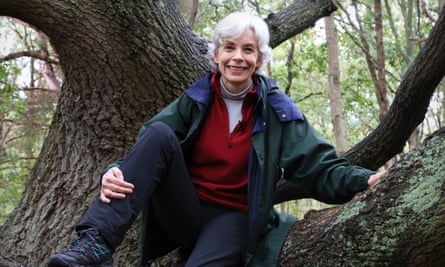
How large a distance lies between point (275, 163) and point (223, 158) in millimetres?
253

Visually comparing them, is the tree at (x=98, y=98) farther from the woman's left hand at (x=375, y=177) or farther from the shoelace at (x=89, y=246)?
the shoelace at (x=89, y=246)

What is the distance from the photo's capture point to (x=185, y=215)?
258cm

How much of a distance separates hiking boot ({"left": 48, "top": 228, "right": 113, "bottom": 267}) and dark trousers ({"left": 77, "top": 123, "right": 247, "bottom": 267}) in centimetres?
3

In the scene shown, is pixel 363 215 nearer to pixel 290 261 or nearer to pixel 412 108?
pixel 290 261

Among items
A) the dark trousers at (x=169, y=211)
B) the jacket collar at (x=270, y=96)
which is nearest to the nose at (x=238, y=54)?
the jacket collar at (x=270, y=96)

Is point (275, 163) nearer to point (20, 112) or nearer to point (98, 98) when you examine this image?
point (98, 98)

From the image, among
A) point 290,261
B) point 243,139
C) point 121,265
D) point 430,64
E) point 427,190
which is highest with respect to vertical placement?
point 430,64

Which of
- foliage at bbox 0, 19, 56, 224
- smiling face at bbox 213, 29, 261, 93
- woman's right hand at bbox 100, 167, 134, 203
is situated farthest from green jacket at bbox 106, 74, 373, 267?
foliage at bbox 0, 19, 56, 224

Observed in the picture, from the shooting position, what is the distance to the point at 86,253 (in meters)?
2.12

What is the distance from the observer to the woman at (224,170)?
2309 millimetres

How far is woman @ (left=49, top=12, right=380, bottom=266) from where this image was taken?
231cm

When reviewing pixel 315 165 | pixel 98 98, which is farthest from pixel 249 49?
pixel 98 98

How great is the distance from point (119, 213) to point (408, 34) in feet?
15.4

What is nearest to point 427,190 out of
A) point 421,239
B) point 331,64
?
point 421,239
